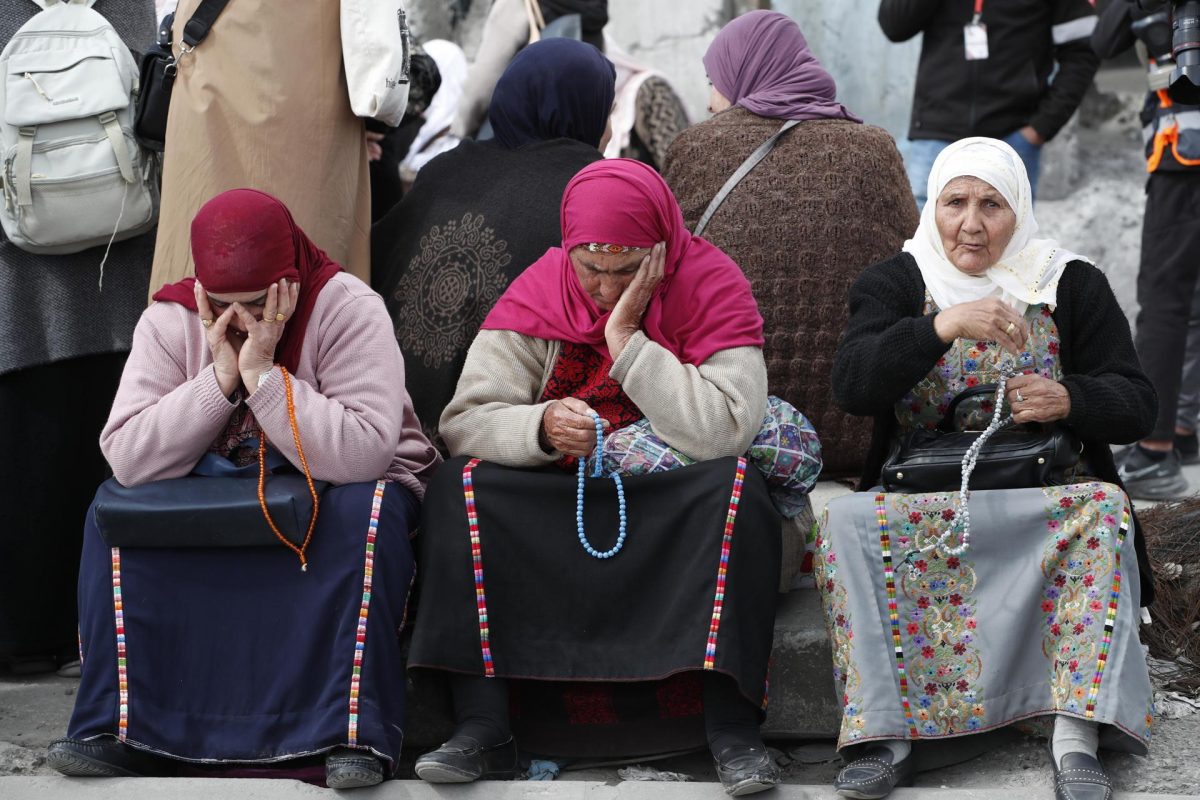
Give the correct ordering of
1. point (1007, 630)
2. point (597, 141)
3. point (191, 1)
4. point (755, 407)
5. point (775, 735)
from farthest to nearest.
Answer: point (597, 141) < point (191, 1) < point (775, 735) < point (755, 407) < point (1007, 630)

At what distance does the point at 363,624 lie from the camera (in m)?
3.10

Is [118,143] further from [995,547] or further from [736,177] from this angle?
[995,547]

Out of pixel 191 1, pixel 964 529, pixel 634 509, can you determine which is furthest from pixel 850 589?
pixel 191 1

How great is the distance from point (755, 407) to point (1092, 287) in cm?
80

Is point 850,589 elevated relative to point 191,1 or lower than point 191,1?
lower

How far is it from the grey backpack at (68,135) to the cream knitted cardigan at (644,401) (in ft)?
3.70

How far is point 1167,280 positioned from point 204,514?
10.8 ft

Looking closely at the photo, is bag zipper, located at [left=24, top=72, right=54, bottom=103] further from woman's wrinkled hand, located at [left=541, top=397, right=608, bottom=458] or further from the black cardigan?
the black cardigan

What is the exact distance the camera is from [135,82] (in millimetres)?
3857

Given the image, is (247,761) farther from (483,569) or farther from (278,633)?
(483,569)

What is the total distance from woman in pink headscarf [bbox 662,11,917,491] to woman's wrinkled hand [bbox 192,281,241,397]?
1477 mm

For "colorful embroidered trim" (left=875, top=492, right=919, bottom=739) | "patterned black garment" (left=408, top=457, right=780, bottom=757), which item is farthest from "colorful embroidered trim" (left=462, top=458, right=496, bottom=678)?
"colorful embroidered trim" (left=875, top=492, right=919, bottom=739)

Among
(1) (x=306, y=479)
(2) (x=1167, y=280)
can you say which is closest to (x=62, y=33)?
(1) (x=306, y=479)

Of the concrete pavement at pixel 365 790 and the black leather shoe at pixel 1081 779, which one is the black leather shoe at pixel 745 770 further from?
the black leather shoe at pixel 1081 779
